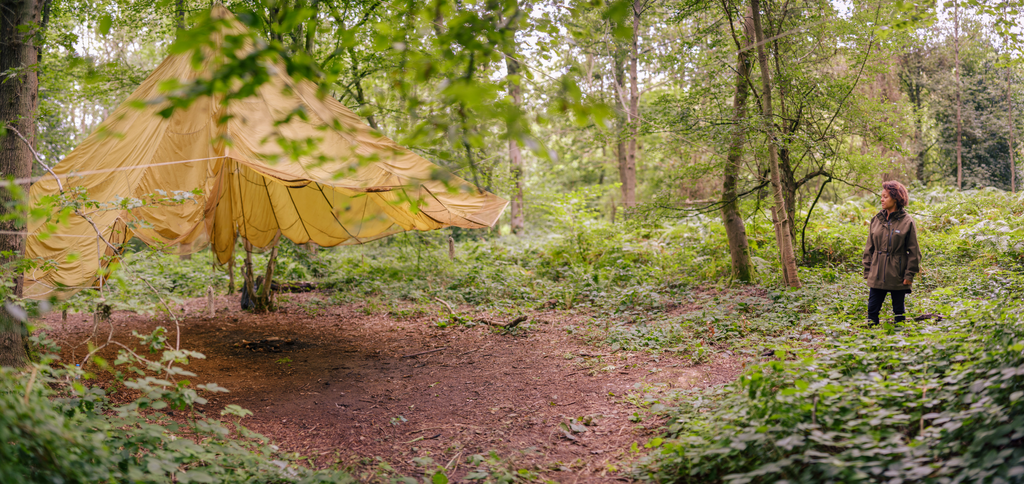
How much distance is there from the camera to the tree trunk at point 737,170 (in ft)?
22.0

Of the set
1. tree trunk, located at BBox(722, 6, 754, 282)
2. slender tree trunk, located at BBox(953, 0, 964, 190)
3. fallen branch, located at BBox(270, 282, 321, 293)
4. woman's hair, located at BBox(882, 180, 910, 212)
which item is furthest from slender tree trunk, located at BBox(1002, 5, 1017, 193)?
fallen branch, located at BBox(270, 282, 321, 293)

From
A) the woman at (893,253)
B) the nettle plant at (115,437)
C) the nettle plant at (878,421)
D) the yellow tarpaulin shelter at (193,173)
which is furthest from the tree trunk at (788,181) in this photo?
the nettle plant at (115,437)

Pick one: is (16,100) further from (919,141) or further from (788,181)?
(919,141)

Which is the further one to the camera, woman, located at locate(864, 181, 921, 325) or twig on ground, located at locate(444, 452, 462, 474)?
woman, located at locate(864, 181, 921, 325)

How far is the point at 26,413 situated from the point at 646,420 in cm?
321

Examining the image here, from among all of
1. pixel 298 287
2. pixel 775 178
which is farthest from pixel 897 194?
pixel 298 287

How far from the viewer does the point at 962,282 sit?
6.10 m

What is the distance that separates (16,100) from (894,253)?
6.96 meters

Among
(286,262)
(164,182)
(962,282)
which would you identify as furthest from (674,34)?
(164,182)

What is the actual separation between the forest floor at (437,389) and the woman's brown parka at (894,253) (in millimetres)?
1375

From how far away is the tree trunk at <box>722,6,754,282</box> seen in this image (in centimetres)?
670

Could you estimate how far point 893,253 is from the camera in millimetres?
4316

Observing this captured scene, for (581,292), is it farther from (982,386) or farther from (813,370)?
(982,386)

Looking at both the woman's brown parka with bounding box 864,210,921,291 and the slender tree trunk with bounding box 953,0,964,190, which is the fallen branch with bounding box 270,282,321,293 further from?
the slender tree trunk with bounding box 953,0,964,190
